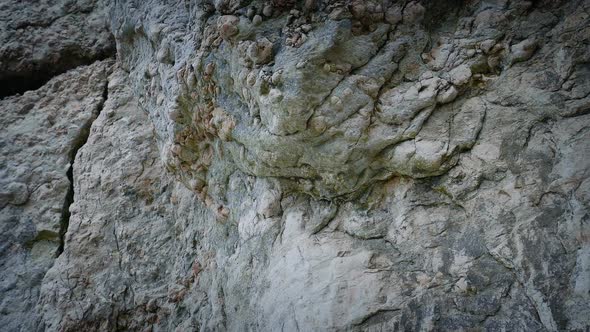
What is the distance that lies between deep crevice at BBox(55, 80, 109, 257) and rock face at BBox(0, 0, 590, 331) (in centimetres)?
11

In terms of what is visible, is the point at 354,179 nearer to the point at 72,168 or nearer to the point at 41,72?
the point at 72,168

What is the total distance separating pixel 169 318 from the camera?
1.88 meters

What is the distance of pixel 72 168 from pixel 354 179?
156 centimetres

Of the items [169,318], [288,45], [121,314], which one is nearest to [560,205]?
[288,45]

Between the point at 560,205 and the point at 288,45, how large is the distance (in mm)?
910

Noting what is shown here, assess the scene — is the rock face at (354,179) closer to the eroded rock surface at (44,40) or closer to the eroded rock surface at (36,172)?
the eroded rock surface at (36,172)

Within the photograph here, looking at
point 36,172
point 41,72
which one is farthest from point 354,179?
point 41,72

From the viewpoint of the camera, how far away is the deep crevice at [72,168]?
213 cm

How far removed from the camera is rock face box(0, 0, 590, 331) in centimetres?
122

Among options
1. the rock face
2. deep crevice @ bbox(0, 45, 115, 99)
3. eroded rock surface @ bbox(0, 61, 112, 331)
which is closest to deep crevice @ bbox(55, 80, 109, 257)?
eroded rock surface @ bbox(0, 61, 112, 331)

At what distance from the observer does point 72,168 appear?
2291 mm

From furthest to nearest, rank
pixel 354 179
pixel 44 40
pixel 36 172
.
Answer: pixel 44 40 < pixel 36 172 < pixel 354 179

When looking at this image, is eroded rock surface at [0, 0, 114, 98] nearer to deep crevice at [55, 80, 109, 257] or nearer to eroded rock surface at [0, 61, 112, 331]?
eroded rock surface at [0, 61, 112, 331]

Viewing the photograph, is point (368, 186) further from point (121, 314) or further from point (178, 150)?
point (121, 314)
